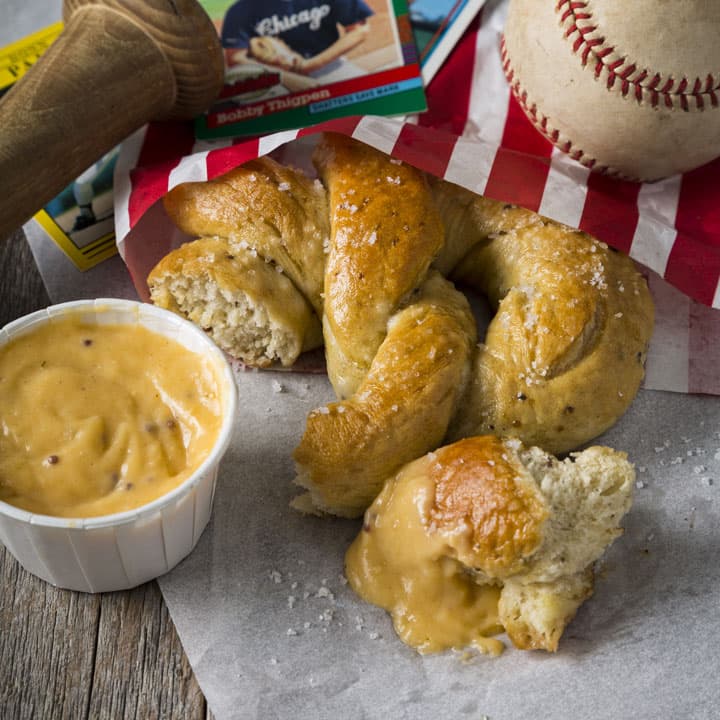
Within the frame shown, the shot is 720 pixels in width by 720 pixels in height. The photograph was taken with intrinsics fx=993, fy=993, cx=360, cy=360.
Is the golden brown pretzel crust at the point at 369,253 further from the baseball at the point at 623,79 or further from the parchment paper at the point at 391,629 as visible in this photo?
the baseball at the point at 623,79

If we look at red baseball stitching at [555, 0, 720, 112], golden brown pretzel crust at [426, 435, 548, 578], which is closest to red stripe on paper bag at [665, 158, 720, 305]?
red baseball stitching at [555, 0, 720, 112]

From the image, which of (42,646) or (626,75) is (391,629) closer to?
(42,646)

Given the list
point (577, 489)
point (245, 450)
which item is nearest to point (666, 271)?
point (577, 489)

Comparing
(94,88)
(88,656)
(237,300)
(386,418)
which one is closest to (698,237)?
(386,418)

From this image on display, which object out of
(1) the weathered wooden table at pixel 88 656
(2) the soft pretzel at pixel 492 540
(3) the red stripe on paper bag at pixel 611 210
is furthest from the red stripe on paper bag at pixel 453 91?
(1) the weathered wooden table at pixel 88 656

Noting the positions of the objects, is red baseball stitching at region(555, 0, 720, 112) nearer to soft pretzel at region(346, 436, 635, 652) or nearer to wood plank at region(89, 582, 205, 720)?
soft pretzel at region(346, 436, 635, 652)

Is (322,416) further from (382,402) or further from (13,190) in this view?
(13,190)
